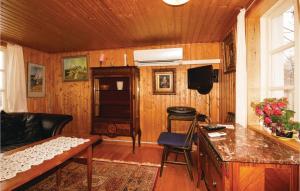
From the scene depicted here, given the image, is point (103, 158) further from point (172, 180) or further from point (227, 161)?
point (227, 161)

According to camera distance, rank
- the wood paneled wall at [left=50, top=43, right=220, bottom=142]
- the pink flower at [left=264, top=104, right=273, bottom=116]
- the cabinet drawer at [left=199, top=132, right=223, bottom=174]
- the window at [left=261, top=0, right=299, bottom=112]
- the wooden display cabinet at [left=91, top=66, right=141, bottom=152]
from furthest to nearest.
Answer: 1. the wood paneled wall at [left=50, top=43, right=220, bottom=142]
2. the wooden display cabinet at [left=91, top=66, right=141, bottom=152]
3. the window at [left=261, top=0, right=299, bottom=112]
4. the pink flower at [left=264, top=104, right=273, bottom=116]
5. the cabinet drawer at [left=199, top=132, right=223, bottom=174]

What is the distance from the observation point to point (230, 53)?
2.69 metres

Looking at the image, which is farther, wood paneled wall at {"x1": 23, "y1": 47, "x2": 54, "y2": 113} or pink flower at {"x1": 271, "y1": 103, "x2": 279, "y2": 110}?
wood paneled wall at {"x1": 23, "y1": 47, "x2": 54, "y2": 113}

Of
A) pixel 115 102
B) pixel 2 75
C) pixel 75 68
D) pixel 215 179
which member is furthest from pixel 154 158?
pixel 2 75

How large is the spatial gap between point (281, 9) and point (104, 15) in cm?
206

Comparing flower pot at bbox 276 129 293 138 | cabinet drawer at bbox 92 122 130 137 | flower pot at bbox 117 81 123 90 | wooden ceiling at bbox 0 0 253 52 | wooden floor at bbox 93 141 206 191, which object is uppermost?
wooden ceiling at bbox 0 0 253 52

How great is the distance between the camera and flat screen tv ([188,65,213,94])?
2.89 m

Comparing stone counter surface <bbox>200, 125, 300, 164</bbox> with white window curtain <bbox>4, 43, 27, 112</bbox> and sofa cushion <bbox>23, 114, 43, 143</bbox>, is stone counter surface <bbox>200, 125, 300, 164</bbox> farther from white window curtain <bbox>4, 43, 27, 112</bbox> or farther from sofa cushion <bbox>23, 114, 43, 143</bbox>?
white window curtain <bbox>4, 43, 27, 112</bbox>

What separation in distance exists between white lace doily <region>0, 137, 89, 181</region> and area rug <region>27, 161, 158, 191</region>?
0.72 metres

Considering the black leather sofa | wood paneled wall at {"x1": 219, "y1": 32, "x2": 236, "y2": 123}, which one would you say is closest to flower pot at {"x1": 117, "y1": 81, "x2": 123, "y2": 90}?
the black leather sofa

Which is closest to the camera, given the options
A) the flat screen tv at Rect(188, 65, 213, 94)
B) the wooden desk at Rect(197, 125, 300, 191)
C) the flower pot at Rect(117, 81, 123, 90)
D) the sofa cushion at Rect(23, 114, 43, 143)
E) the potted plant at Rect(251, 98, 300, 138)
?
the wooden desk at Rect(197, 125, 300, 191)

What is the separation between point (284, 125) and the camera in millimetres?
1408

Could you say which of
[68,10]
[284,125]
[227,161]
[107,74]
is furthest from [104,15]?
[284,125]

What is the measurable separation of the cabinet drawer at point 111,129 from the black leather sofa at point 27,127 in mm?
682
